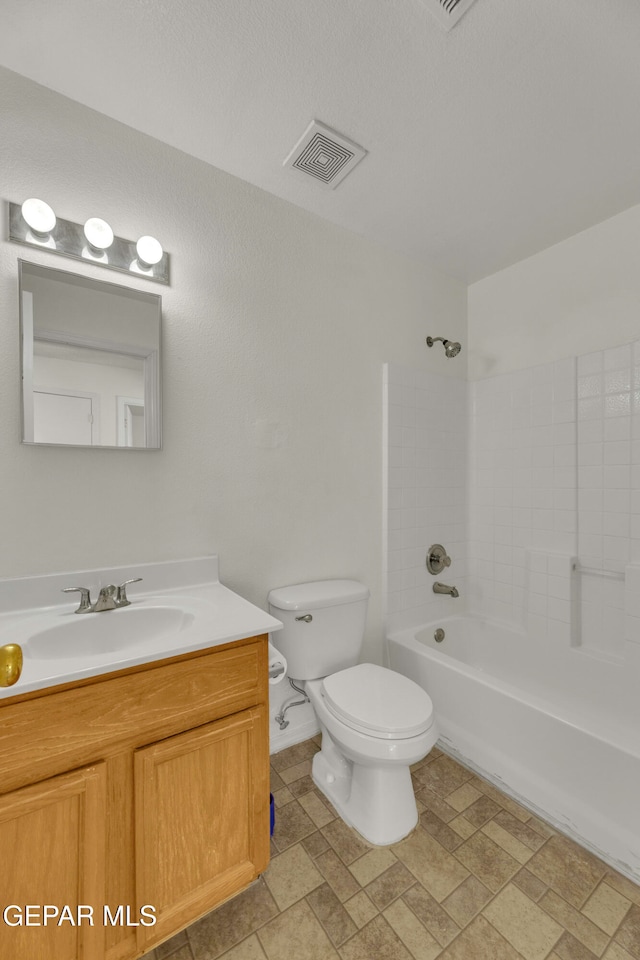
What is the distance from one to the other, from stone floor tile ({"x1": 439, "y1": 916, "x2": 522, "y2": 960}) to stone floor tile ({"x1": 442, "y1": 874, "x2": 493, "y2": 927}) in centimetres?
3

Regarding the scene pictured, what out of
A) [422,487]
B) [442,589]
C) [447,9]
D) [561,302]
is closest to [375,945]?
[442,589]

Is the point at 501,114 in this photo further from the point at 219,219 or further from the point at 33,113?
the point at 33,113

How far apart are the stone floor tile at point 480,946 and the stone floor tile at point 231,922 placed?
1.57 ft

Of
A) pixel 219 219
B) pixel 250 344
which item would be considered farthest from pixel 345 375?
pixel 219 219

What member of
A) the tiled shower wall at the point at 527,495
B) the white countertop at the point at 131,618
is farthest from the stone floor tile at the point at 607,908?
the white countertop at the point at 131,618

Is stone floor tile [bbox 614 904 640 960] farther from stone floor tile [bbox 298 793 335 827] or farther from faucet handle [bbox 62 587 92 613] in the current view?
faucet handle [bbox 62 587 92 613]

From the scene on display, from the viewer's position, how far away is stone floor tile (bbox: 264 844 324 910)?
3.96ft

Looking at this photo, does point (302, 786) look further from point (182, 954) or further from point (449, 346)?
point (449, 346)

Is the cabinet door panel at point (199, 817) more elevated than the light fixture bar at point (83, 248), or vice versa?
the light fixture bar at point (83, 248)

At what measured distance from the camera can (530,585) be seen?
7.13 feet

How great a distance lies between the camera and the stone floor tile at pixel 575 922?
108 cm

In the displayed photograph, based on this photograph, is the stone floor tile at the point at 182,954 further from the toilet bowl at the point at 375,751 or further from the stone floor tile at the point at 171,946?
the toilet bowl at the point at 375,751

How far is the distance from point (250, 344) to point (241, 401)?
0.24 metres

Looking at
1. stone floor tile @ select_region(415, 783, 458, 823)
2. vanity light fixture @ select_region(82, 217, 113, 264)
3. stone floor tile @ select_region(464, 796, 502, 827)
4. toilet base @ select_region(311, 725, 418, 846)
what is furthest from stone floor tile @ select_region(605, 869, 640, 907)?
vanity light fixture @ select_region(82, 217, 113, 264)
